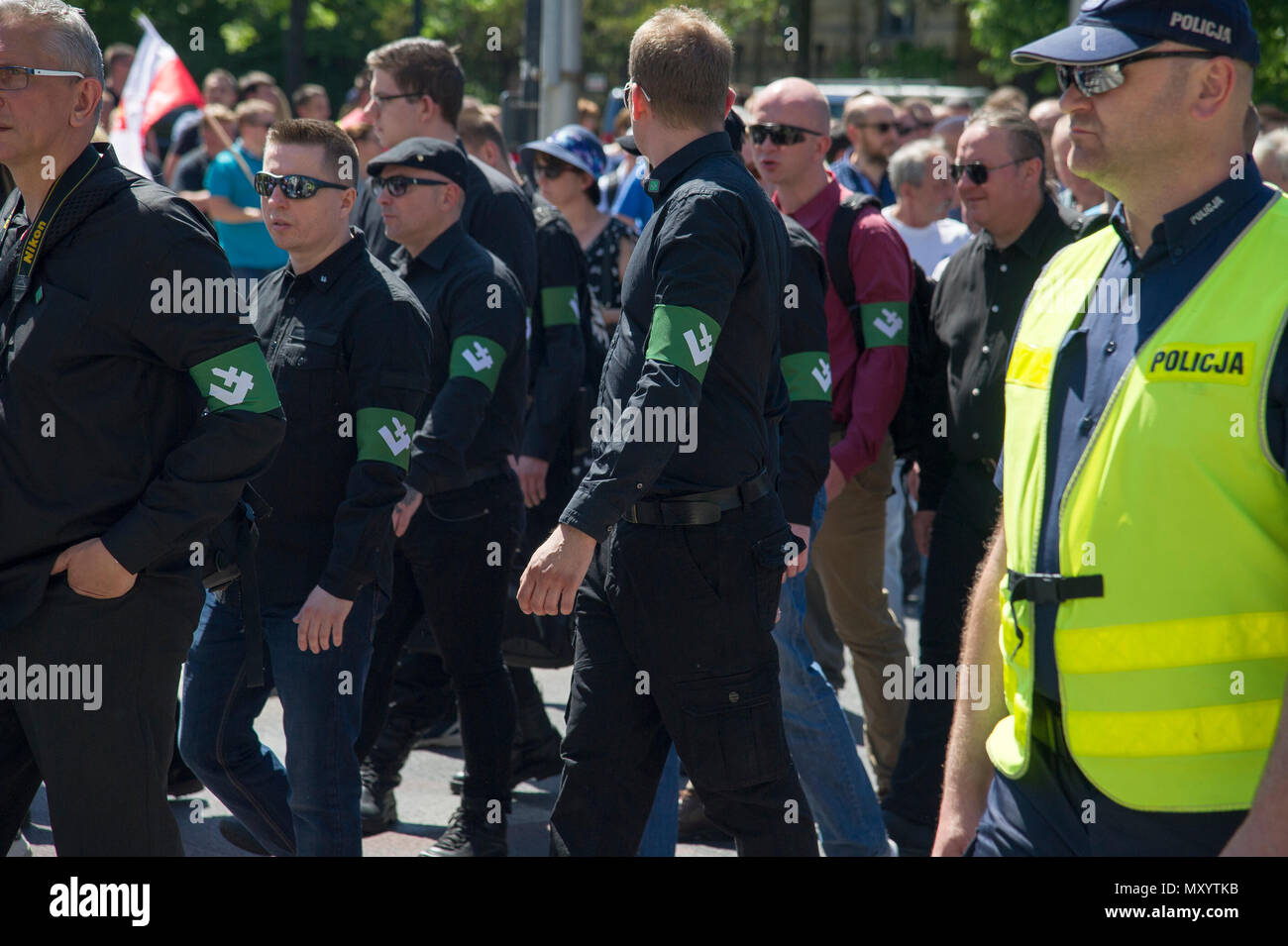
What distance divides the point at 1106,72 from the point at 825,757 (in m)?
2.60

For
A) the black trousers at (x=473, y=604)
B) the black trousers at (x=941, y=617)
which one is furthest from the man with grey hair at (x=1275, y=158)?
the black trousers at (x=473, y=604)

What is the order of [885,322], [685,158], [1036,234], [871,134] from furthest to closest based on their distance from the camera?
[871,134] → [885,322] → [1036,234] → [685,158]

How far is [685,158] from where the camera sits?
11.5 ft

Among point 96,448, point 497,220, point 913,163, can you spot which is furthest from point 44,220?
point 913,163

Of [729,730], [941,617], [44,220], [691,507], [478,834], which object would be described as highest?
[44,220]

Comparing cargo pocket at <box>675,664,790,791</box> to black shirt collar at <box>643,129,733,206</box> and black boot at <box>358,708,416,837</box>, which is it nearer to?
black shirt collar at <box>643,129,733,206</box>

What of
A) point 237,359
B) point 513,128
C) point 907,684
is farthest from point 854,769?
point 513,128

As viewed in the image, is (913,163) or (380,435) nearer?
(380,435)

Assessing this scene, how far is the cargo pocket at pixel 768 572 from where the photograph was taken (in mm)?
3457

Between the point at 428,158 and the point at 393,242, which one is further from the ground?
the point at 428,158

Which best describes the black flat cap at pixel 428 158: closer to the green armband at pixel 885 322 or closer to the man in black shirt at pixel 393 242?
the man in black shirt at pixel 393 242

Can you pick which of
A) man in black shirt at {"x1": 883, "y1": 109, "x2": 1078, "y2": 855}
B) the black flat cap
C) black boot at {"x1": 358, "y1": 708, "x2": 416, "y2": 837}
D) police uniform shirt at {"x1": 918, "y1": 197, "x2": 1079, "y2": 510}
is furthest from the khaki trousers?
the black flat cap

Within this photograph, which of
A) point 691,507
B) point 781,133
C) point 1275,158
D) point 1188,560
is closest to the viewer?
point 1188,560

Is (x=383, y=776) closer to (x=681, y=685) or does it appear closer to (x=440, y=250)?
(x=440, y=250)
